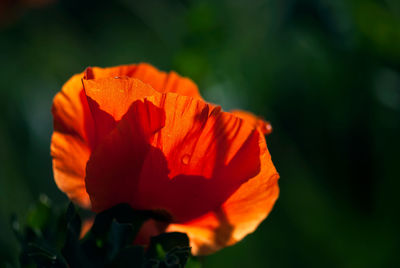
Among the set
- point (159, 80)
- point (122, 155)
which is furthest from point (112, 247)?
point (159, 80)

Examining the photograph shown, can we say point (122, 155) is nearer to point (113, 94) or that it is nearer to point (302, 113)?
point (113, 94)

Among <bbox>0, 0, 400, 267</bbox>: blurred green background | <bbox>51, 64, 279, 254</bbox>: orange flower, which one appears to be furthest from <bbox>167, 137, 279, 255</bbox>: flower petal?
<bbox>0, 0, 400, 267</bbox>: blurred green background

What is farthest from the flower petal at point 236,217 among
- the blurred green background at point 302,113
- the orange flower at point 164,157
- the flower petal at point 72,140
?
the blurred green background at point 302,113

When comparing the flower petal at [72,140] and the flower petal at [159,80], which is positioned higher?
the flower petal at [159,80]

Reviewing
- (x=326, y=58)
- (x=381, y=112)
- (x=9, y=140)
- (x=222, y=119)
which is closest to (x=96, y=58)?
(x=9, y=140)

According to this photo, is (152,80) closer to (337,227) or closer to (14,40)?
(337,227)

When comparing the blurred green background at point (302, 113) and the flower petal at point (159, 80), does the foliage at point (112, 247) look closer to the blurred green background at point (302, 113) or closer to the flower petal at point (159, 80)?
the flower petal at point (159, 80)

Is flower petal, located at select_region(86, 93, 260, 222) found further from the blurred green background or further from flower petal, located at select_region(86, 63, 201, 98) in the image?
the blurred green background
